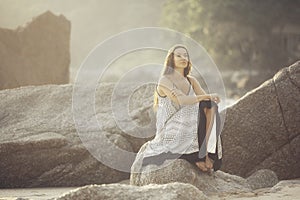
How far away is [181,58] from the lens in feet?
26.1

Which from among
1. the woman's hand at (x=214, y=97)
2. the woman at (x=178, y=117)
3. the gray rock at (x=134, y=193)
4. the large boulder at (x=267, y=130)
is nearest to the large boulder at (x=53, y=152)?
the large boulder at (x=267, y=130)

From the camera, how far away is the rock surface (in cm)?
1445

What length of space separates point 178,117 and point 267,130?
75.2 inches

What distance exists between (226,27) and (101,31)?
24635 mm

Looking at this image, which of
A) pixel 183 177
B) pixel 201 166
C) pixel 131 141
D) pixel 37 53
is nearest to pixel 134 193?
pixel 183 177

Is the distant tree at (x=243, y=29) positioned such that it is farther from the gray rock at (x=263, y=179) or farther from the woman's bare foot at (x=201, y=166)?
the woman's bare foot at (x=201, y=166)

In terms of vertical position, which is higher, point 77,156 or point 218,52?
point 218,52

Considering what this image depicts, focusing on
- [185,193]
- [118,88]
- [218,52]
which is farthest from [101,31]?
[185,193]

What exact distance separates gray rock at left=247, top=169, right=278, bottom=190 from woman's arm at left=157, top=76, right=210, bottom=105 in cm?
137

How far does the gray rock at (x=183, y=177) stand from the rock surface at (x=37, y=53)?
6971mm

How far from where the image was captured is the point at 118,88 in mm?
10578

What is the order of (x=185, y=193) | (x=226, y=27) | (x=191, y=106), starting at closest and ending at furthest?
1. (x=185, y=193)
2. (x=191, y=106)
3. (x=226, y=27)

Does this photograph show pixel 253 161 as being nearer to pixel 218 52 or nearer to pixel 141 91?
pixel 141 91

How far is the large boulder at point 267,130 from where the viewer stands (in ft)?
30.5
